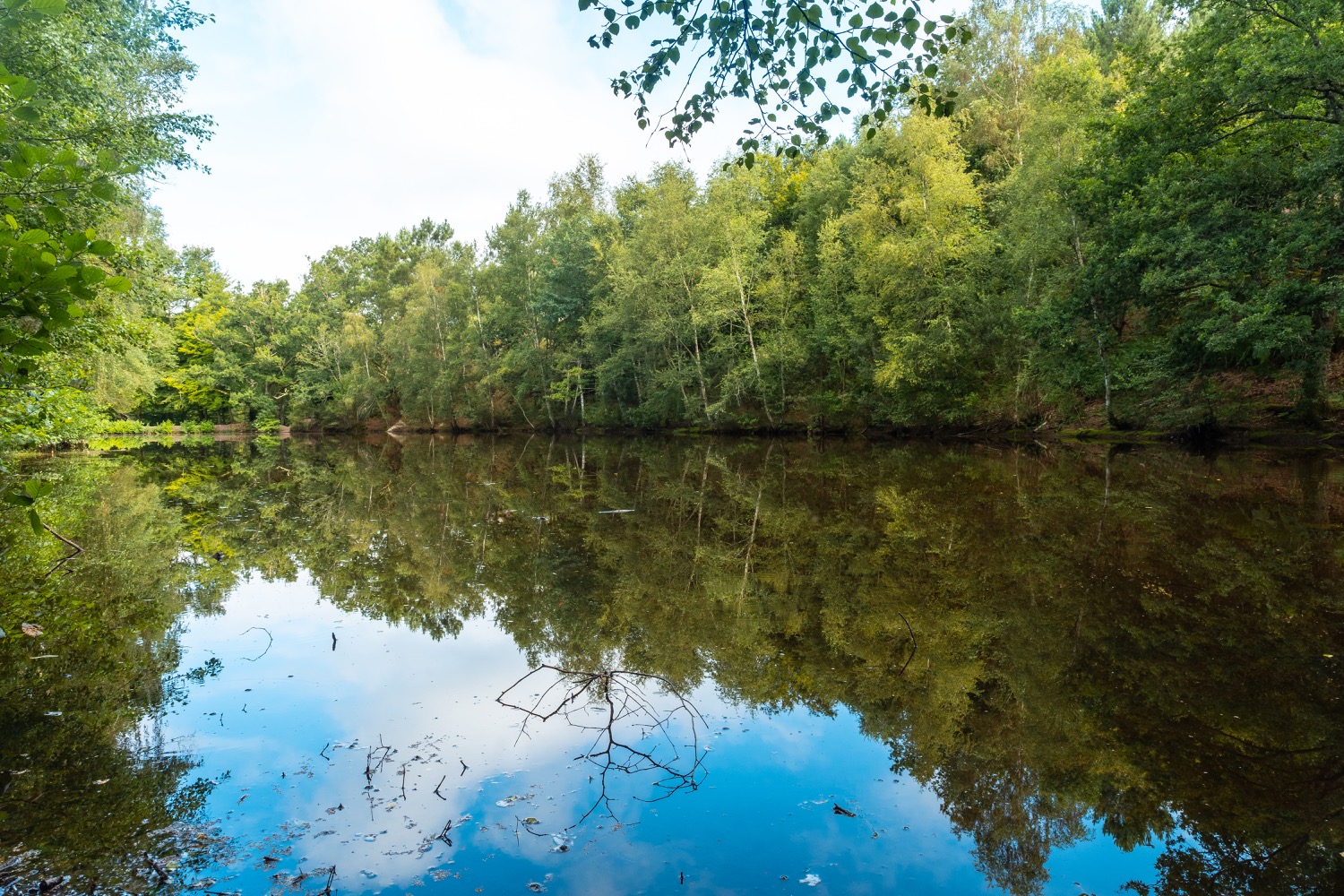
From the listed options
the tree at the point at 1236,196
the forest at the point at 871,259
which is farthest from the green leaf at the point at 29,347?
the tree at the point at 1236,196

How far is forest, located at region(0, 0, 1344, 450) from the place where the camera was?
1169cm

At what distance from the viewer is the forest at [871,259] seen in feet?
38.3

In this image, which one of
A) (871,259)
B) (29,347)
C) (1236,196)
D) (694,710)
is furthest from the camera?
(871,259)

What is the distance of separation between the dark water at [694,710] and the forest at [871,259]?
90.5 inches

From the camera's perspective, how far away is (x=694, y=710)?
4.74m

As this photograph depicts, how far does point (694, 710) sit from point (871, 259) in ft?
89.7

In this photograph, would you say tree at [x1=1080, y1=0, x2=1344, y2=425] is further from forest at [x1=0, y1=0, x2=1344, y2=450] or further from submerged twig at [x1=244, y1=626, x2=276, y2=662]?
submerged twig at [x1=244, y1=626, x2=276, y2=662]

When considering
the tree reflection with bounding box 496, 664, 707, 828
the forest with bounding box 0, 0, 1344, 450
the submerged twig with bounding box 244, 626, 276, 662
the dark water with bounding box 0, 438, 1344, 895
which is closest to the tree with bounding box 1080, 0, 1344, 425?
the forest with bounding box 0, 0, 1344, 450

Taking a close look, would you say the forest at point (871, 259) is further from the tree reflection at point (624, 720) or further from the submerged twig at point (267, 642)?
the tree reflection at point (624, 720)

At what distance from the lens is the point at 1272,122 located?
17.5 metres

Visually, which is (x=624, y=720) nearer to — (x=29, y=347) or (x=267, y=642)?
(x=29, y=347)

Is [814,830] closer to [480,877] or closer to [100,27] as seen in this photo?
[480,877]

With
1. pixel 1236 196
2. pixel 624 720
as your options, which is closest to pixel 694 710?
pixel 624 720

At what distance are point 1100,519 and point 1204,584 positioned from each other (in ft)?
11.1
